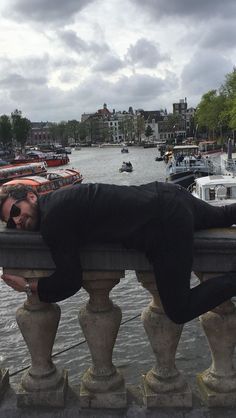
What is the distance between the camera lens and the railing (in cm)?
260

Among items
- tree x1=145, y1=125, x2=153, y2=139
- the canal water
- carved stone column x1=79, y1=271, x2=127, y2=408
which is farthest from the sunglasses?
tree x1=145, y1=125, x2=153, y2=139

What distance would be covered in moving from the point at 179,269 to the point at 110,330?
58 cm

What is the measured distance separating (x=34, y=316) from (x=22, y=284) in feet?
0.65

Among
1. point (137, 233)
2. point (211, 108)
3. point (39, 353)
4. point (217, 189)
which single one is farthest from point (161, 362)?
point (211, 108)

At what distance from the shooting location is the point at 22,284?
271cm

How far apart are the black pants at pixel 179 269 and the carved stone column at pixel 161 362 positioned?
138 mm

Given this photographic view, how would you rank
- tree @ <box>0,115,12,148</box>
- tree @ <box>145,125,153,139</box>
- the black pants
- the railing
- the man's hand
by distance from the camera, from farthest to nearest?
tree @ <box>145,125,153,139</box>
tree @ <box>0,115,12,148</box>
the man's hand
the railing
the black pants

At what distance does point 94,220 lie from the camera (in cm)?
249

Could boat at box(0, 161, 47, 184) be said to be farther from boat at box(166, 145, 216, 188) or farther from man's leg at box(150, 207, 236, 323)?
man's leg at box(150, 207, 236, 323)

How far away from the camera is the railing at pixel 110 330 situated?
8.53 feet

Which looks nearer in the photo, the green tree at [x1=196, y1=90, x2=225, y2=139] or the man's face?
the man's face

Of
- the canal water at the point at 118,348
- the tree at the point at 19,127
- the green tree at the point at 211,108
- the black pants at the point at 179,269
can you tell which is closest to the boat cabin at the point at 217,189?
the canal water at the point at 118,348

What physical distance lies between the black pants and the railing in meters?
0.10

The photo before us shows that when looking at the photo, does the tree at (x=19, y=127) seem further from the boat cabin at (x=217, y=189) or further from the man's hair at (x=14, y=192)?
the man's hair at (x=14, y=192)
